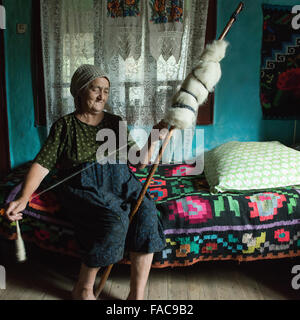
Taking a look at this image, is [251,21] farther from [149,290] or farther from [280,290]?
A: [149,290]

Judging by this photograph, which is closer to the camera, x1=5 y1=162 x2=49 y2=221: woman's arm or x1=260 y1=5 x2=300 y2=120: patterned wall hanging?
x1=5 y1=162 x2=49 y2=221: woman's arm

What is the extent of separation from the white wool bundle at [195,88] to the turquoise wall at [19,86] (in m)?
1.65

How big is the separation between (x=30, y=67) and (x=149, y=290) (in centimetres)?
204

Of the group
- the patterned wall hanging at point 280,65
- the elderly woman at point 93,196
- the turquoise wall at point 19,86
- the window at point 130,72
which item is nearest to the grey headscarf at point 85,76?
the elderly woman at point 93,196

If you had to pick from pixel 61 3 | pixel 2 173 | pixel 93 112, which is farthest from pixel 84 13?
pixel 2 173

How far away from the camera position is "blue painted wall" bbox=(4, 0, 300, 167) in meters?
2.30

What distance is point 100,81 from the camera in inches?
62.7

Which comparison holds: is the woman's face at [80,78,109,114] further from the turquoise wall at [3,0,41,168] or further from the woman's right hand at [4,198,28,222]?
the turquoise wall at [3,0,41,168]

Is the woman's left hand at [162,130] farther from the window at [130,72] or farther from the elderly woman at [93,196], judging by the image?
the window at [130,72]

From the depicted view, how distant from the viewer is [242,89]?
2.41m

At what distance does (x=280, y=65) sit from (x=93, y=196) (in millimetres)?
1869

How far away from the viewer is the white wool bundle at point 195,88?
133 centimetres

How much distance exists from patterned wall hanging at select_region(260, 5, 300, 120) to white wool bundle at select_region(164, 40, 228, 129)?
1.16 metres

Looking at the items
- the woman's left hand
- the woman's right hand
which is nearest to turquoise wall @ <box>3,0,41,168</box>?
the woman's right hand
